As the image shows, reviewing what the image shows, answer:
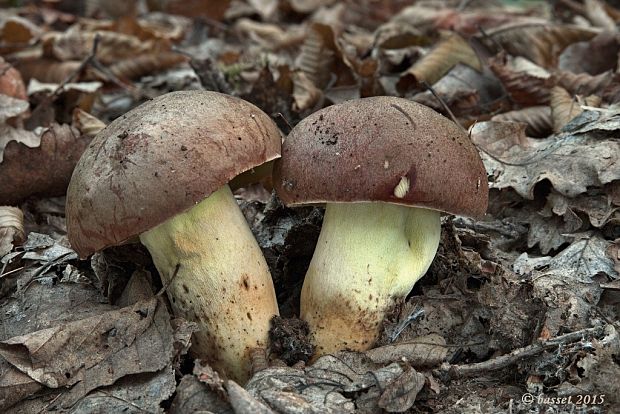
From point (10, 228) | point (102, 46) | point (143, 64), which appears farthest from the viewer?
point (102, 46)

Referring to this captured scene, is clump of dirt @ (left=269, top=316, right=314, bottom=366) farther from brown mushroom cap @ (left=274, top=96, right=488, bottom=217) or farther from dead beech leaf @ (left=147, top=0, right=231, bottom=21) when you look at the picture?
dead beech leaf @ (left=147, top=0, right=231, bottom=21)

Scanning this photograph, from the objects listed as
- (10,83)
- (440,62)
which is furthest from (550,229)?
(10,83)

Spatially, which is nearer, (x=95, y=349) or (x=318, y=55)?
(x=95, y=349)

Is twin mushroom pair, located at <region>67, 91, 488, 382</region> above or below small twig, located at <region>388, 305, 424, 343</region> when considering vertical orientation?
above

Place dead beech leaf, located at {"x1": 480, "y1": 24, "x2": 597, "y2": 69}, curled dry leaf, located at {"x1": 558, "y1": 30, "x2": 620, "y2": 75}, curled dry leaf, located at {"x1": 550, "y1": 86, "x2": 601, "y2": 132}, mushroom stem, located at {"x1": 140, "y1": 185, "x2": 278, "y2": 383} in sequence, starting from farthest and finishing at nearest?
dead beech leaf, located at {"x1": 480, "y1": 24, "x2": 597, "y2": 69} → curled dry leaf, located at {"x1": 558, "y1": 30, "x2": 620, "y2": 75} → curled dry leaf, located at {"x1": 550, "y1": 86, "x2": 601, "y2": 132} → mushroom stem, located at {"x1": 140, "y1": 185, "x2": 278, "y2": 383}

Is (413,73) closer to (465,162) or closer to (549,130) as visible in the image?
(549,130)

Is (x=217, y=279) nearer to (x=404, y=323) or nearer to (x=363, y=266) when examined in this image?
(x=363, y=266)

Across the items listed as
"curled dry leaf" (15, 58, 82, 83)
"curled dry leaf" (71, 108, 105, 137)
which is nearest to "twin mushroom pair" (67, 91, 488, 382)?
"curled dry leaf" (71, 108, 105, 137)

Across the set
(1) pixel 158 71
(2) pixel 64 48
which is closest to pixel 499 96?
(1) pixel 158 71
